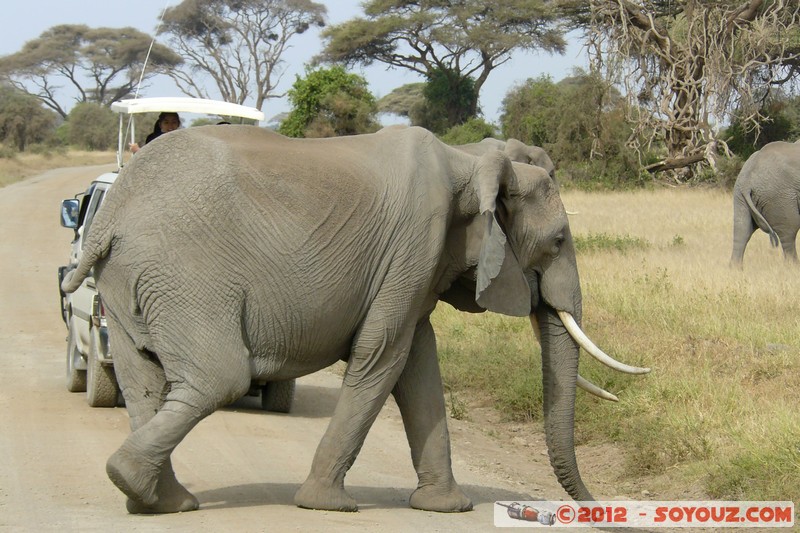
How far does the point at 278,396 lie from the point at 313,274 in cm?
374

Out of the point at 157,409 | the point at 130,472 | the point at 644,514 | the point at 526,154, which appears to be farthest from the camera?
the point at 526,154

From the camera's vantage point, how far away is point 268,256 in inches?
224

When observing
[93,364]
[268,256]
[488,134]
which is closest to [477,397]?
[93,364]

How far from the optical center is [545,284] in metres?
6.52

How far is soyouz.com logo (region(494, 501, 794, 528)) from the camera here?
6.47 m

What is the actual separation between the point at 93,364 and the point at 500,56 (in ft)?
124

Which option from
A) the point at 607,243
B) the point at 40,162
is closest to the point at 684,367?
the point at 607,243

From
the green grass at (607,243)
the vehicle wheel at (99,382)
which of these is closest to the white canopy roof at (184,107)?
the vehicle wheel at (99,382)

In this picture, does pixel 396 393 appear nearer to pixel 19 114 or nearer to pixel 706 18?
pixel 706 18

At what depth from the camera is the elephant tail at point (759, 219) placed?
16938 mm

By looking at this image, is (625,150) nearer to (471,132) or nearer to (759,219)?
(471,132)

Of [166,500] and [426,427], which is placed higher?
[426,427]

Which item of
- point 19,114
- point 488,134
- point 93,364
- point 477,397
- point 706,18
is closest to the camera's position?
point 93,364

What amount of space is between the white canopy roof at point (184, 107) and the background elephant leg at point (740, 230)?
312 inches
